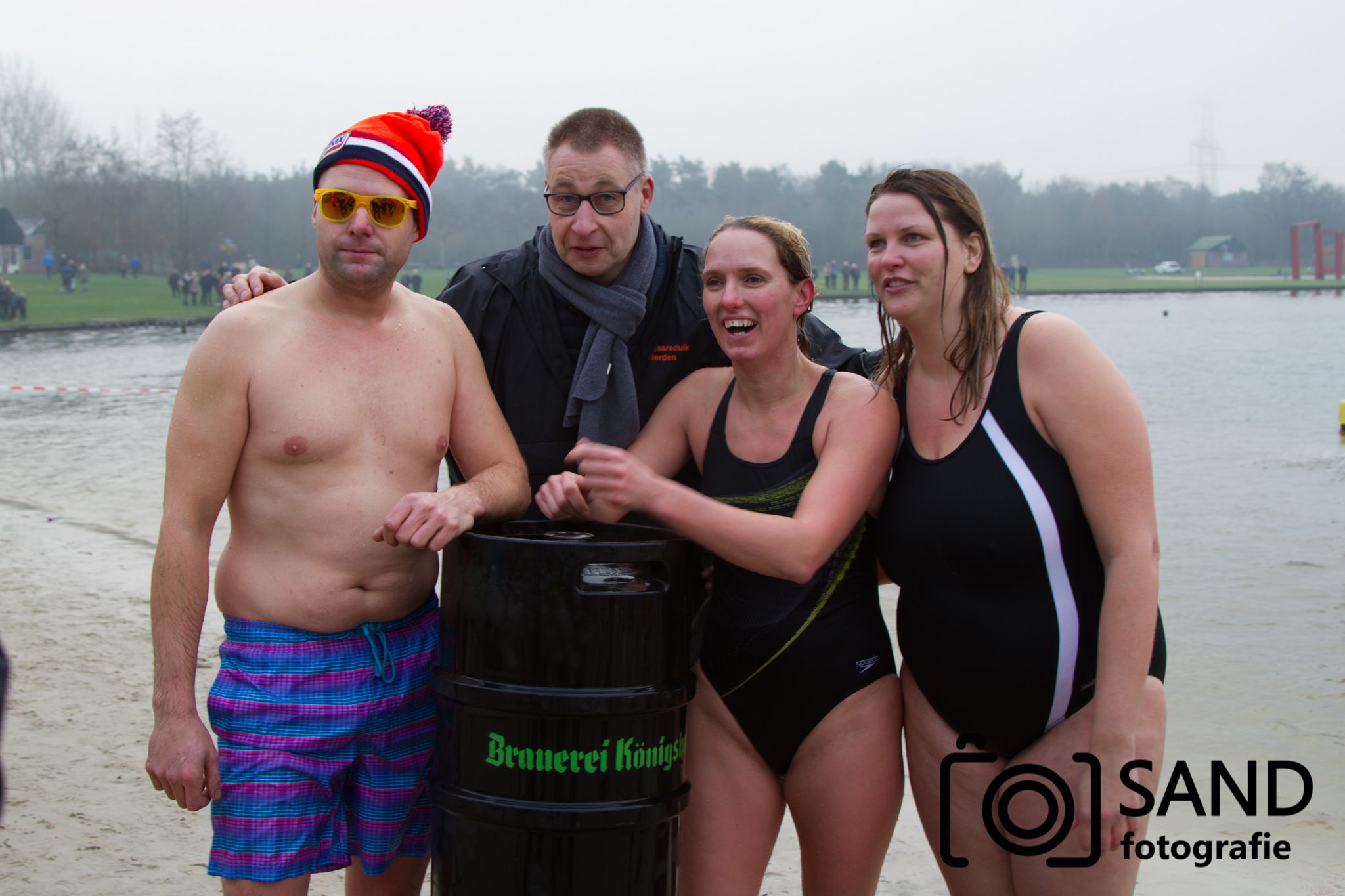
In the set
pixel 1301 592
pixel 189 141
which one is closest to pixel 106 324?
pixel 1301 592

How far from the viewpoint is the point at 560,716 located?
7.54ft

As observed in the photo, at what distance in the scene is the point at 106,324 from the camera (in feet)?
123

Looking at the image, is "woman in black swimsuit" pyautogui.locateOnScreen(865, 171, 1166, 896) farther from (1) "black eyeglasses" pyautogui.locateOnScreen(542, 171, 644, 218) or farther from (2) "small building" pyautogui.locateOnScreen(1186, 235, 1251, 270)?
(2) "small building" pyautogui.locateOnScreen(1186, 235, 1251, 270)

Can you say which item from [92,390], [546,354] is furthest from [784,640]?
[92,390]

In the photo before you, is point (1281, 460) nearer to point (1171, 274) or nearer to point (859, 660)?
point (859, 660)

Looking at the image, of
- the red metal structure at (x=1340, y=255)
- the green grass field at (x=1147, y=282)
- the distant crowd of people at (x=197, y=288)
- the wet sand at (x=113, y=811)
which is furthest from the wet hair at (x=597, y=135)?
the red metal structure at (x=1340, y=255)

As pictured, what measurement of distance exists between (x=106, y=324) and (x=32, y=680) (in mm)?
35492

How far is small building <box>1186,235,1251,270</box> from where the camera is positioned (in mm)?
107312

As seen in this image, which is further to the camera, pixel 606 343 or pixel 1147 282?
pixel 1147 282

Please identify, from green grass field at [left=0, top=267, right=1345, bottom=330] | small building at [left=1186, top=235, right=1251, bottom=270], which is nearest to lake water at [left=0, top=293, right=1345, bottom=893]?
green grass field at [left=0, top=267, right=1345, bottom=330]

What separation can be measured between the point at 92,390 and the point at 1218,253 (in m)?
108

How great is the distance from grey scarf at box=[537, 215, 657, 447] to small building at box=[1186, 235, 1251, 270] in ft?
372

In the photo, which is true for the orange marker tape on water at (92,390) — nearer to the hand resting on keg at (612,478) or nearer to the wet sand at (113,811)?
the wet sand at (113,811)

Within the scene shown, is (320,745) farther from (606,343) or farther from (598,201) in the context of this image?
(598,201)
